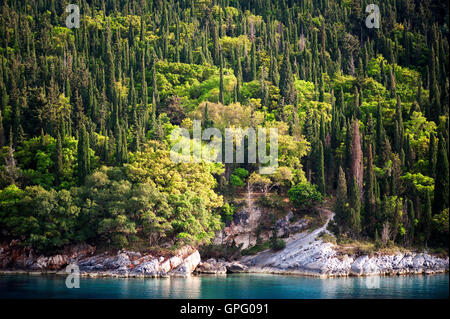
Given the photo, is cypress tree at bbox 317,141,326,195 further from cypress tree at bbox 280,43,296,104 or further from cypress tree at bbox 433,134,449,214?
cypress tree at bbox 280,43,296,104

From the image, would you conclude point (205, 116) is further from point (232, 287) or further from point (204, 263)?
point (232, 287)

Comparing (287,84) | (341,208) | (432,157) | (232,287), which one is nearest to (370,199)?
(341,208)

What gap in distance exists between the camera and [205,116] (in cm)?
7069

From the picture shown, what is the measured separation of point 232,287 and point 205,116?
28.2 m

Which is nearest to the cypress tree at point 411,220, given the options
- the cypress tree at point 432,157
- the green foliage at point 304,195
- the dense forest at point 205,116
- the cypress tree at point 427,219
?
the dense forest at point 205,116

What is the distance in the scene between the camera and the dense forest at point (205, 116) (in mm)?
55906

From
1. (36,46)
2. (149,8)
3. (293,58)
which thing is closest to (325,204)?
(293,58)

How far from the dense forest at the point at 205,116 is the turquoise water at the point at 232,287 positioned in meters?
5.86

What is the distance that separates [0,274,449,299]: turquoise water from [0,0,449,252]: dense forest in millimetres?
5863

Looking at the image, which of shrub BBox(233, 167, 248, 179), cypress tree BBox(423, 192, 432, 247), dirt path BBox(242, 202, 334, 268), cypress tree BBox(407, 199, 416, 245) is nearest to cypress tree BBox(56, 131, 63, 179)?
shrub BBox(233, 167, 248, 179)

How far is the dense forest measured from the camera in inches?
2201

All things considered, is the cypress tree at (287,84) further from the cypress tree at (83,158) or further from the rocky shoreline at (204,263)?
the cypress tree at (83,158)

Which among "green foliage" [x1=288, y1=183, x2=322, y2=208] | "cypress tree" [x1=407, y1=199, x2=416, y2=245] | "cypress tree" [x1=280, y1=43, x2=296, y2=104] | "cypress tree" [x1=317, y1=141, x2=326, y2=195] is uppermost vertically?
"cypress tree" [x1=280, y1=43, x2=296, y2=104]

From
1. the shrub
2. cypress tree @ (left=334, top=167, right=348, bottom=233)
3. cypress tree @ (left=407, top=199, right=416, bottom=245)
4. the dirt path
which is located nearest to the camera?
cypress tree @ (left=407, top=199, right=416, bottom=245)
